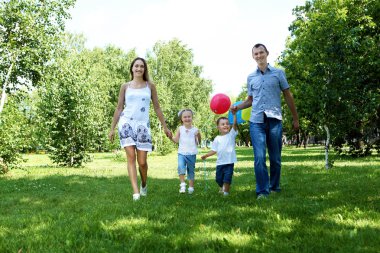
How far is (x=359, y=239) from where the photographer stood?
3555 millimetres

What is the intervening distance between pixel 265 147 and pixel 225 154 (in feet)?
3.08

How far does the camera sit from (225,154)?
7.59 m

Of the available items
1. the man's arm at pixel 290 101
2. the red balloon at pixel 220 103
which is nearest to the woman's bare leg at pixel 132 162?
the man's arm at pixel 290 101

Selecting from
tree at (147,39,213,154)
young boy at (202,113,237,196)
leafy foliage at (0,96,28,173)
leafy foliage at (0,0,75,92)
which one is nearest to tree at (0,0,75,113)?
leafy foliage at (0,0,75,92)

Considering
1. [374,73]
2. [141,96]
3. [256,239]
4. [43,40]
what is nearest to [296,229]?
[256,239]

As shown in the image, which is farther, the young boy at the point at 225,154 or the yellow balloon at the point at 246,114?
the yellow balloon at the point at 246,114

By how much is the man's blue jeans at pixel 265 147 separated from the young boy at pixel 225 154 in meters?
0.73

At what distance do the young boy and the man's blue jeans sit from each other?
728mm

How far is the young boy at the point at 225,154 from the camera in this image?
7.47 metres

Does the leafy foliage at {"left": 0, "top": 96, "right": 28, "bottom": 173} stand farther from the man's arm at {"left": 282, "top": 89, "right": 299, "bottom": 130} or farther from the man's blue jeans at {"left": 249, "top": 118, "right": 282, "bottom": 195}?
the man's arm at {"left": 282, "top": 89, "right": 299, "bottom": 130}

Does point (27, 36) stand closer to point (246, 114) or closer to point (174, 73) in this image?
point (246, 114)

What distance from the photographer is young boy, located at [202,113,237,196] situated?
24.5 ft

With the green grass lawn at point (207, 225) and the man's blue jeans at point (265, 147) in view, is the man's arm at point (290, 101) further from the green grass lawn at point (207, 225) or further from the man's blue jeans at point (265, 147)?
the green grass lawn at point (207, 225)

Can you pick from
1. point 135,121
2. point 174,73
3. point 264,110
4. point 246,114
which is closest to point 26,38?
point 246,114
